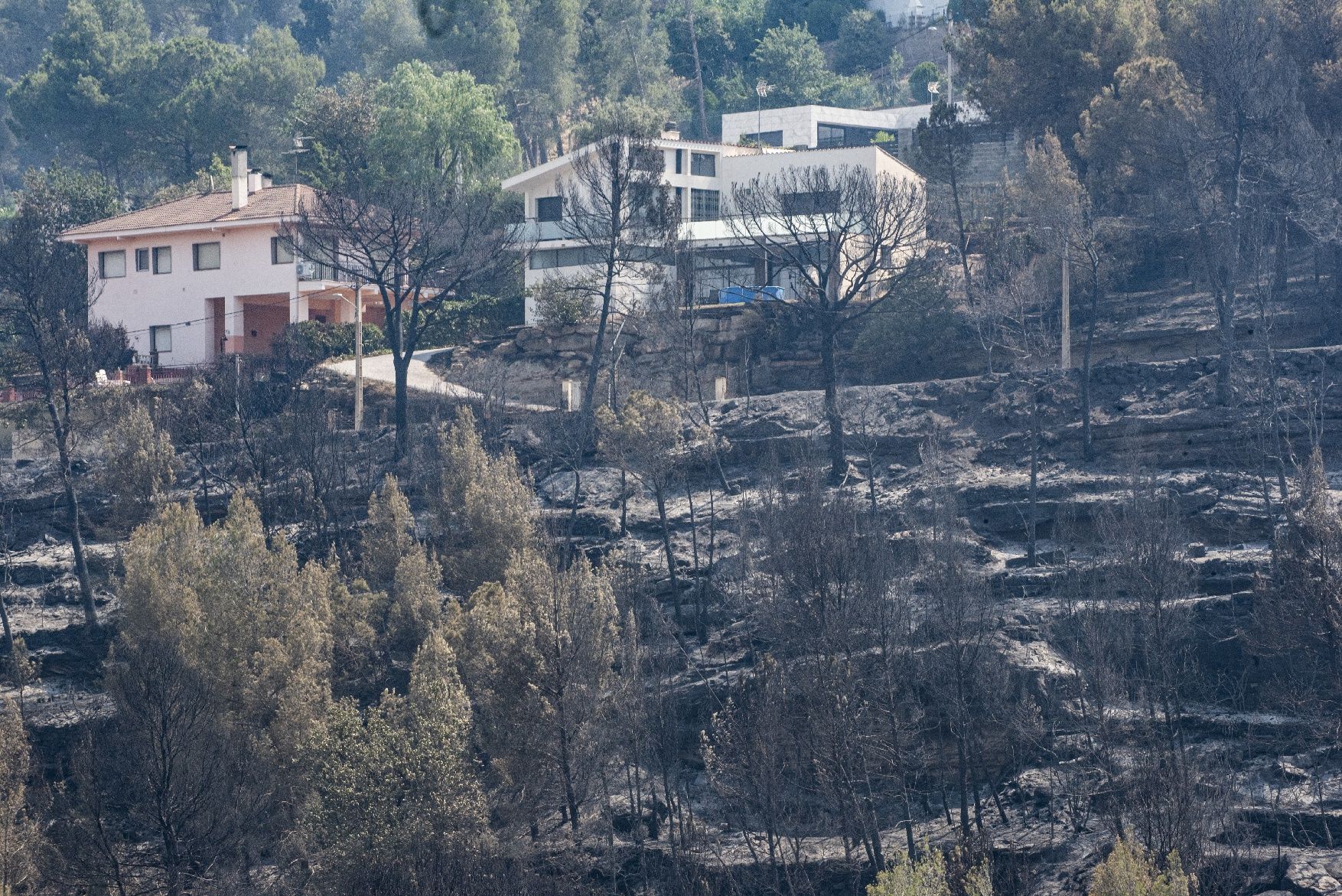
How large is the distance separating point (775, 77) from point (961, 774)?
7148 cm

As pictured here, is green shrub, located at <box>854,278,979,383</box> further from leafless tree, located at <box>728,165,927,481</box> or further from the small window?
A: the small window

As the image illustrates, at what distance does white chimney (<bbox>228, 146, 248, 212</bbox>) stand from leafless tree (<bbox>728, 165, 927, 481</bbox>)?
19.3 meters

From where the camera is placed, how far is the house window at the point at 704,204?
66.5 m

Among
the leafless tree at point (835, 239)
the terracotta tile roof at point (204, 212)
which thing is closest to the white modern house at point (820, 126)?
the leafless tree at point (835, 239)

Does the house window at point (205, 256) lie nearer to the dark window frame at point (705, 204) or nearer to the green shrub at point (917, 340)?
the dark window frame at point (705, 204)

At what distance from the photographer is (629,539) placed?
45094 mm

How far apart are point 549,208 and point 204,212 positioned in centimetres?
1348

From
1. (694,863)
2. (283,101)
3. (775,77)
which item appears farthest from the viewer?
(775,77)

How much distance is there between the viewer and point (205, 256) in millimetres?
64625

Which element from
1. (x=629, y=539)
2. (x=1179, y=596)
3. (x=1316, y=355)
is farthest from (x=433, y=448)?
(x=1316, y=355)

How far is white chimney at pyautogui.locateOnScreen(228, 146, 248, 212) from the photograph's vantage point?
65188 mm

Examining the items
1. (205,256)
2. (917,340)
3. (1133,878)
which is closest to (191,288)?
(205,256)

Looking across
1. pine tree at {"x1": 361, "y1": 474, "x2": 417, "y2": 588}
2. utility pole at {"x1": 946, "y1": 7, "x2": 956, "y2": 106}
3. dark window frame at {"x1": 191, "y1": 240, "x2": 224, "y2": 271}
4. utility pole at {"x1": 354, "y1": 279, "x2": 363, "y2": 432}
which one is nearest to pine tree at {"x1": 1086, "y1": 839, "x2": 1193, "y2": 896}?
pine tree at {"x1": 361, "y1": 474, "x2": 417, "y2": 588}

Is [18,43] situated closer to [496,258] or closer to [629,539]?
[496,258]
